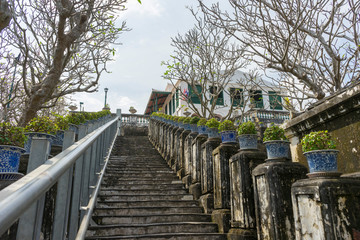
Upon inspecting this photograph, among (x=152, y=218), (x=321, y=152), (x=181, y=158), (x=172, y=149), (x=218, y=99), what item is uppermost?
(x=218, y=99)

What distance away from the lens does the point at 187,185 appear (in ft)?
20.0

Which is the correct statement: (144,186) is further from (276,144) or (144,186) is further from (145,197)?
(276,144)

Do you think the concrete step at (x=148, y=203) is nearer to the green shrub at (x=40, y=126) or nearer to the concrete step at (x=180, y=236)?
the concrete step at (x=180, y=236)

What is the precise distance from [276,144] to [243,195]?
919mm

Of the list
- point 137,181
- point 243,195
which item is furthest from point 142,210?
point 243,195

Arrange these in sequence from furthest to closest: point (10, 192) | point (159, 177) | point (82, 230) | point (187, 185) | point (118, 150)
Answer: point (118, 150) → point (159, 177) → point (187, 185) → point (82, 230) → point (10, 192)

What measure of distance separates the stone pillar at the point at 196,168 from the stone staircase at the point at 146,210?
185 millimetres

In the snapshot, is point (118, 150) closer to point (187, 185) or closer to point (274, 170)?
point (187, 185)

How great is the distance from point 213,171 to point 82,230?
257cm

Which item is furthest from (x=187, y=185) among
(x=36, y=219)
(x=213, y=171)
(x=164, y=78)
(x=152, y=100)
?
(x=152, y=100)

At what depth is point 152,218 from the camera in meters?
4.44

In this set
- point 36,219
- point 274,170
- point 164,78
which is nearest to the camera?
point 36,219

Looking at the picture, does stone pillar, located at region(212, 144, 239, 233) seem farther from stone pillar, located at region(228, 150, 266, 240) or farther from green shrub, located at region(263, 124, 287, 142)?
green shrub, located at region(263, 124, 287, 142)

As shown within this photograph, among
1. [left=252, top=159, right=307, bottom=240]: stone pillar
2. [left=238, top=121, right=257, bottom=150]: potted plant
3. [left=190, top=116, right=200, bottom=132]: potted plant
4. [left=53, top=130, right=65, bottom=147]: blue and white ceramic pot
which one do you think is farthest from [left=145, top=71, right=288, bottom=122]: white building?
[left=252, top=159, right=307, bottom=240]: stone pillar
